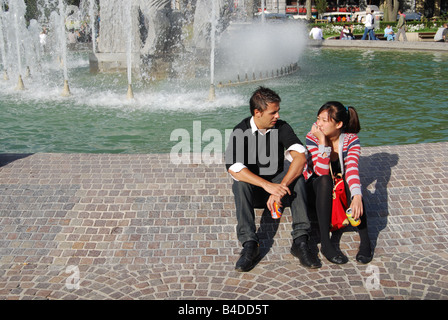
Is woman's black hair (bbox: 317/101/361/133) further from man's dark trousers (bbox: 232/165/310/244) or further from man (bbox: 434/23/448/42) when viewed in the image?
man (bbox: 434/23/448/42)

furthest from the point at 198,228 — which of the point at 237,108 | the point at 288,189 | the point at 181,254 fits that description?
the point at 237,108

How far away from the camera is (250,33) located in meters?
24.0

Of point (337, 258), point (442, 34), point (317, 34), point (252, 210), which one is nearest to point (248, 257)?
point (252, 210)

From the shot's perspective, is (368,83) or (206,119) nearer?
(206,119)

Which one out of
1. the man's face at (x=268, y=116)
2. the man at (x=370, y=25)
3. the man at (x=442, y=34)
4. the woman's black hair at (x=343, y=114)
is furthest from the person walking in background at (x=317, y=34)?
the man's face at (x=268, y=116)

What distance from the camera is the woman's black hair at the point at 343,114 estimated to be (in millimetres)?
4820

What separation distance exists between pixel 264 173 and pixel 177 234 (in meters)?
0.98

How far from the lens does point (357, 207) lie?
4.52m

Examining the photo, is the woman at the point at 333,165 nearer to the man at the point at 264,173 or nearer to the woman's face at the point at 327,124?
the woman's face at the point at 327,124

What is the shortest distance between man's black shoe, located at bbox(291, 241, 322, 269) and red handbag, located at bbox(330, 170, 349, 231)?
1.17 feet

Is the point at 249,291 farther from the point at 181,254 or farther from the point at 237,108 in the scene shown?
the point at 237,108
